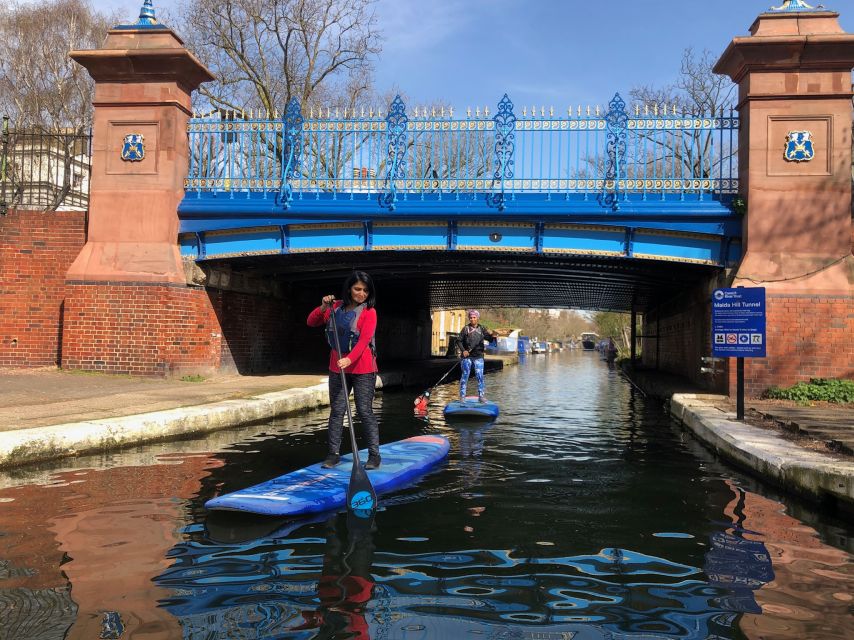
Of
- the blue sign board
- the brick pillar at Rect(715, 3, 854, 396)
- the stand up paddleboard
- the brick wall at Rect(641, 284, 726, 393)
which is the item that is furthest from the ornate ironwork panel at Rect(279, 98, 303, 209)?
the brick wall at Rect(641, 284, 726, 393)

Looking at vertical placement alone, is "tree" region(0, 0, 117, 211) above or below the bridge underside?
above

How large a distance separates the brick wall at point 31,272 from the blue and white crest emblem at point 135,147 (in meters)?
1.86

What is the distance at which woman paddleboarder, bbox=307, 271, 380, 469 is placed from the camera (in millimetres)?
6469

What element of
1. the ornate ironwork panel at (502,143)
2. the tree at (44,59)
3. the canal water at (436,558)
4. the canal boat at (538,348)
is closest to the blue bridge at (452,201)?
the ornate ironwork panel at (502,143)

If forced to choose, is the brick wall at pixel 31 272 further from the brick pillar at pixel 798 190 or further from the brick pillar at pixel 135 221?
the brick pillar at pixel 798 190

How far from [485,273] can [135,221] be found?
1121 centimetres

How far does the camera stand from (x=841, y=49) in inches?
512

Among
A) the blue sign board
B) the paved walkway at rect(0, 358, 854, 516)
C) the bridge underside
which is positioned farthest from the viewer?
the bridge underside

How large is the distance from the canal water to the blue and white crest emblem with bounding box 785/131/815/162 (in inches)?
344

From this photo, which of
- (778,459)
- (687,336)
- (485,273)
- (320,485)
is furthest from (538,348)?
(320,485)

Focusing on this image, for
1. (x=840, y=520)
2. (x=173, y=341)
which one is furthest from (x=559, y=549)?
(x=173, y=341)

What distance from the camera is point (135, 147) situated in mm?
15148

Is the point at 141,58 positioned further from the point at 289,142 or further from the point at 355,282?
the point at 355,282

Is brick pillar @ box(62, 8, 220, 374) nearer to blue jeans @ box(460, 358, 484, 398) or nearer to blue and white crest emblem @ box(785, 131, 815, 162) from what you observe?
blue jeans @ box(460, 358, 484, 398)
